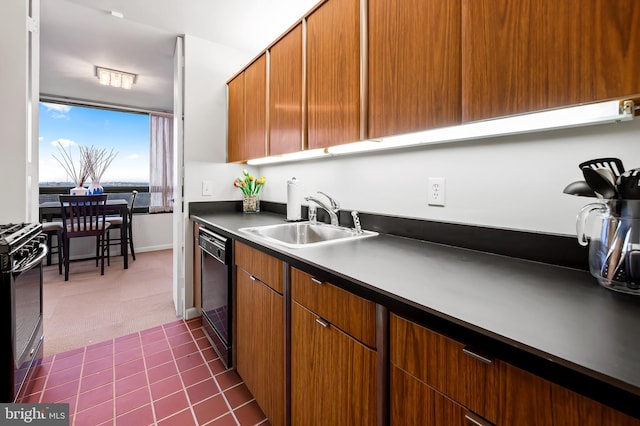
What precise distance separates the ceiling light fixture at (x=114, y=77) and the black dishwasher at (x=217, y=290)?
257cm

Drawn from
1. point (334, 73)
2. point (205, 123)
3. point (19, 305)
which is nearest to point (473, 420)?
point (334, 73)

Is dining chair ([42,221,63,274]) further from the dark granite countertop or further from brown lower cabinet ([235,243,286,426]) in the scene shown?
the dark granite countertop

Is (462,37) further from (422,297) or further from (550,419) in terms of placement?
(550,419)

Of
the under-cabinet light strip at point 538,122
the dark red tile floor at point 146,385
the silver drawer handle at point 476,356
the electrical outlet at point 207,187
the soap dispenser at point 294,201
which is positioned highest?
the under-cabinet light strip at point 538,122

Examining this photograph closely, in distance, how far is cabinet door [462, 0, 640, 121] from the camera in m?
0.64

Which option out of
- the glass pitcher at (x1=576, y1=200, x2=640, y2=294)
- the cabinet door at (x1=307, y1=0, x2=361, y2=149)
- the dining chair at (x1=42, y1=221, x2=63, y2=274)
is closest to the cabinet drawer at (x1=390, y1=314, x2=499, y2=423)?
the glass pitcher at (x1=576, y1=200, x2=640, y2=294)

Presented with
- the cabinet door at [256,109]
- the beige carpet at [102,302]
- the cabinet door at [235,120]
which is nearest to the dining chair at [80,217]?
the beige carpet at [102,302]

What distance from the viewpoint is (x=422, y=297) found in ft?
2.20

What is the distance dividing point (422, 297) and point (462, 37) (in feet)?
2.64

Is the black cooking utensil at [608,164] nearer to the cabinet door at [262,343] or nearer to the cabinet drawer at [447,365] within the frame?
the cabinet drawer at [447,365]

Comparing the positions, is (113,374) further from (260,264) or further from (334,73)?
(334,73)

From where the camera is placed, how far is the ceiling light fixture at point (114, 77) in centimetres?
322

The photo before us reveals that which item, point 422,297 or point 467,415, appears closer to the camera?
point 467,415

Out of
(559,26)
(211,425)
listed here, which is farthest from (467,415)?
(211,425)
